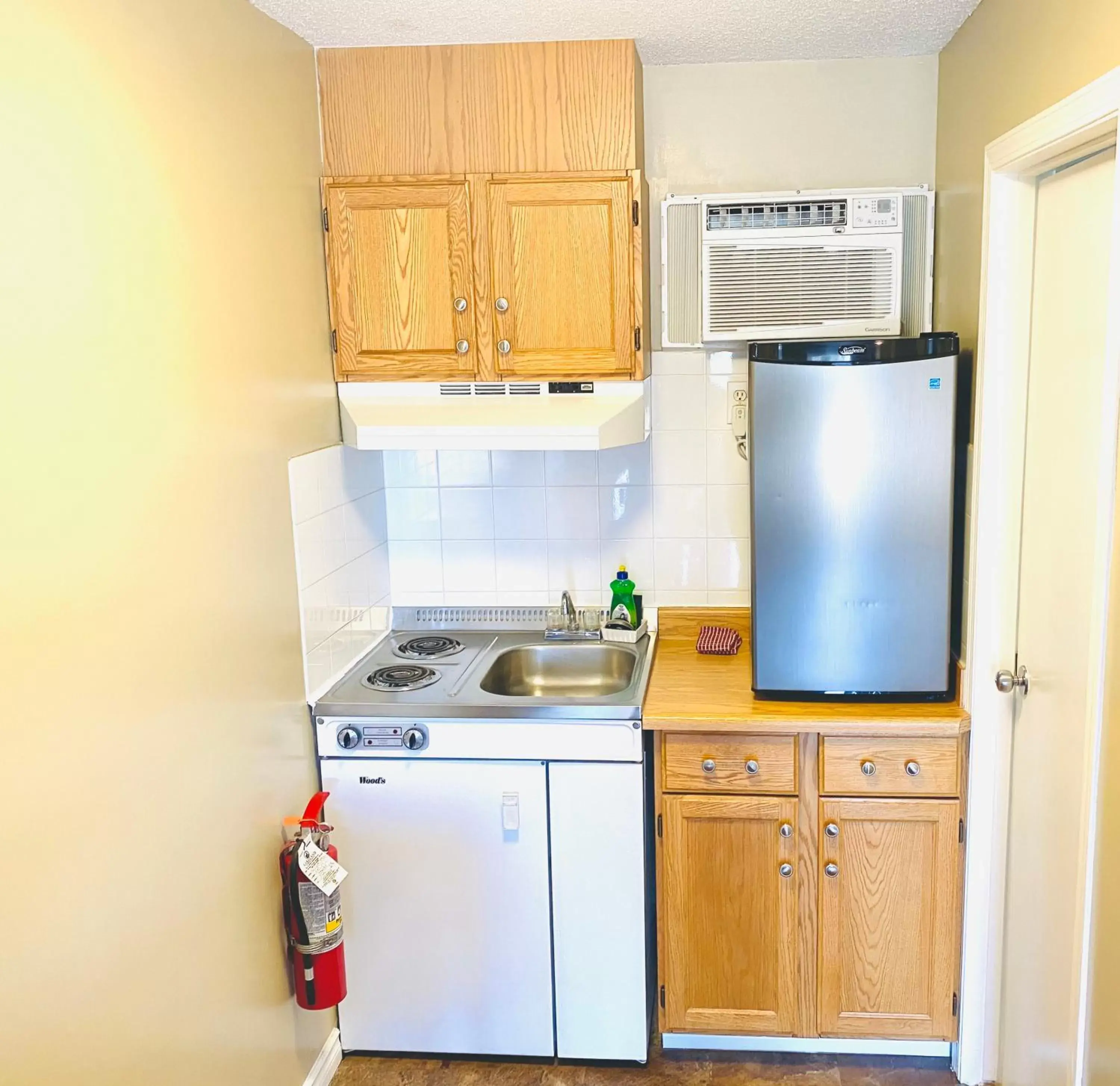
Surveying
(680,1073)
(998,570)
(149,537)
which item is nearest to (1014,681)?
(998,570)

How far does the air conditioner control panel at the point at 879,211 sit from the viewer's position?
8.99 feet

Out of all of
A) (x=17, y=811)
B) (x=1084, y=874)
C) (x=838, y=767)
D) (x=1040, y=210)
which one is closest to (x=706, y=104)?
(x=1040, y=210)

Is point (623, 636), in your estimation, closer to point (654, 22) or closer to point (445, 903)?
point (445, 903)

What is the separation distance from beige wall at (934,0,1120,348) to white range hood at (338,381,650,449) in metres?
0.83

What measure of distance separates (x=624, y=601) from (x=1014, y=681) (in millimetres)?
1122

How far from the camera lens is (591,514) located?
3117mm

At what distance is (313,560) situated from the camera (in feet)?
8.38

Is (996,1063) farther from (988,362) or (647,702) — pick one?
(988,362)

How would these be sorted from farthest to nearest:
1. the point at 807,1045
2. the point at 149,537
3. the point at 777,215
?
Result: the point at 777,215 < the point at 807,1045 < the point at 149,537

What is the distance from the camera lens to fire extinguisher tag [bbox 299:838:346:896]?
2.26 m

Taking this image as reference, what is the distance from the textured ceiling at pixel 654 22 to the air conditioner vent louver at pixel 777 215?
39cm

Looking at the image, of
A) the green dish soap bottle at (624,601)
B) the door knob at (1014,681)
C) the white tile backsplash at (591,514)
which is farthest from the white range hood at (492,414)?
the door knob at (1014,681)

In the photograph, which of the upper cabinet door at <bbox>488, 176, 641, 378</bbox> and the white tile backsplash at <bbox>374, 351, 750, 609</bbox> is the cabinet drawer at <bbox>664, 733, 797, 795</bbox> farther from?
the upper cabinet door at <bbox>488, 176, 641, 378</bbox>

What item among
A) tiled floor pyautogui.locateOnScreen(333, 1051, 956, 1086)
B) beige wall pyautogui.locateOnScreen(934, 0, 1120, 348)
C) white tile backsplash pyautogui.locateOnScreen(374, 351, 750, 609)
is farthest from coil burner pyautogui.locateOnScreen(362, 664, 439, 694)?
beige wall pyautogui.locateOnScreen(934, 0, 1120, 348)
